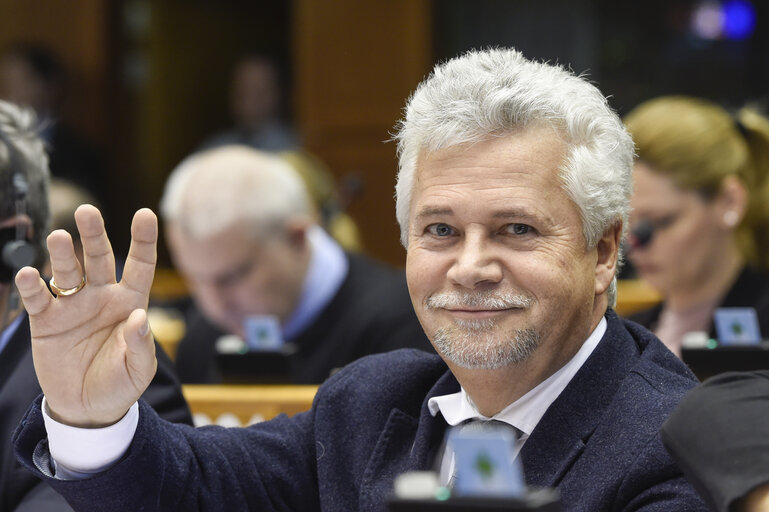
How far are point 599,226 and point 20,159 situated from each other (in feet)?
3.79

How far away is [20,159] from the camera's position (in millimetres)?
Answer: 2180

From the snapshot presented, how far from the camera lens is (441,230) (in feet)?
5.37

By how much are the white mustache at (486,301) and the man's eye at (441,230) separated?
0.09m

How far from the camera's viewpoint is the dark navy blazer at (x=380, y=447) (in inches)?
57.1

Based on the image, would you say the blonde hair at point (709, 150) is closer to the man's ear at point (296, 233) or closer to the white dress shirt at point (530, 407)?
the man's ear at point (296, 233)

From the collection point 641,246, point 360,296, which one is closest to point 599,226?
point 641,246

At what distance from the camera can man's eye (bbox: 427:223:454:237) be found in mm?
1631

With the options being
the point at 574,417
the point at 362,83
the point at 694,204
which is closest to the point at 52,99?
the point at 362,83

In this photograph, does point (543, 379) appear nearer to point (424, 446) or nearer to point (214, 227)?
point (424, 446)

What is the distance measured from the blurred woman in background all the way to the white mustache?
1.70 metres

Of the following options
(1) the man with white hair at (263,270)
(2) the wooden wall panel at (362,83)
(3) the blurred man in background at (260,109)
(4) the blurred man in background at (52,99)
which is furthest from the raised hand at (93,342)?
(4) the blurred man in background at (52,99)

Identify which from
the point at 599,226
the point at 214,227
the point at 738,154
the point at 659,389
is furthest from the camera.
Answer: the point at 214,227

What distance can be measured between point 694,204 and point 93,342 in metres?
2.12

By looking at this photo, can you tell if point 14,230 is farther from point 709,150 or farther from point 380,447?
point 709,150
